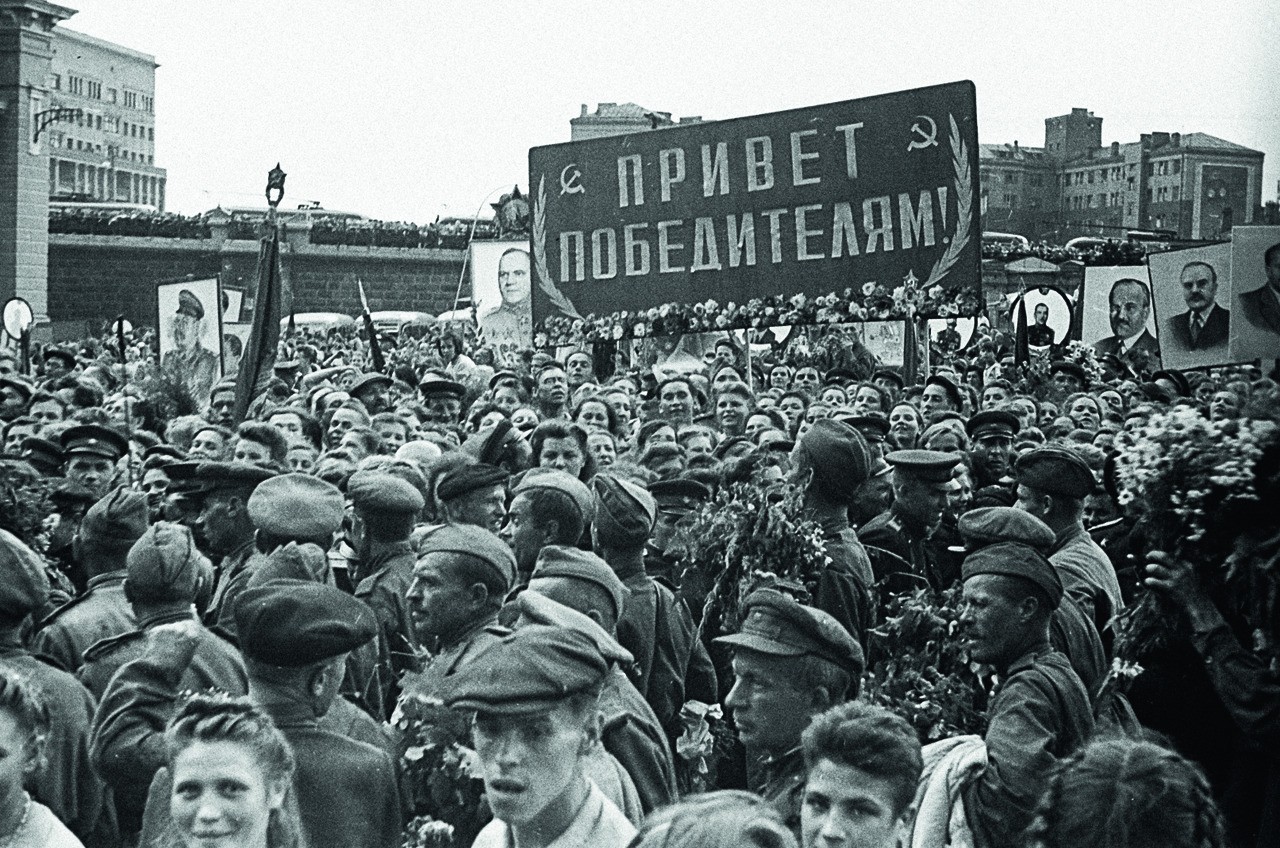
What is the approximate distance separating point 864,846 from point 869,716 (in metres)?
0.27

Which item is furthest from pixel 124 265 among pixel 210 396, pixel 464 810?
pixel 464 810

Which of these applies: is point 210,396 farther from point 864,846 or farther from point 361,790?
point 864,846

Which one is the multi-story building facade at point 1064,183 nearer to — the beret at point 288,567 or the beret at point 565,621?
the beret at point 288,567

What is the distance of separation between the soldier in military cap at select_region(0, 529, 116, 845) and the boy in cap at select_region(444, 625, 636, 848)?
1494 millimetres

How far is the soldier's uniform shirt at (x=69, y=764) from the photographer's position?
455 centimetres

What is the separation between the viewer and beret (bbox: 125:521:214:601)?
497cm

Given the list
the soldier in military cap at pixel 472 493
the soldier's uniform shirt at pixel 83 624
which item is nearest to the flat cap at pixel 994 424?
the soldier in military cap at pixel 472 493

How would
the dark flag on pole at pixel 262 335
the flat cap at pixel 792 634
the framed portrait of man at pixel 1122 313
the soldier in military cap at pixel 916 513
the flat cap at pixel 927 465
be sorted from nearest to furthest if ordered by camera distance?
the flat cap at pixel 792 634, the soldier in military cap at pixel 916 513, the flat cap at pixel 927 465, the dark flag on pole at pixel 262 335, the framed portrait of man at pixel 1122 313

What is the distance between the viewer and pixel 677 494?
7578mm

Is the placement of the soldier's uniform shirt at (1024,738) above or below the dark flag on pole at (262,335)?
below

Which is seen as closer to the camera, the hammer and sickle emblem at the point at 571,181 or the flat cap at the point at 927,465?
the flat cap at the point at 927,465

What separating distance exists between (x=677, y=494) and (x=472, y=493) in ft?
3.93

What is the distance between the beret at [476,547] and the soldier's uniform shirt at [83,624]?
966 millimetres

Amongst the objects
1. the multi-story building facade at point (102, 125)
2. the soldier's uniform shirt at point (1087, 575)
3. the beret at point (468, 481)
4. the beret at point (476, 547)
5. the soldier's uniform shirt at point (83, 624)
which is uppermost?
the multi-story building facade at point (102, 125)
